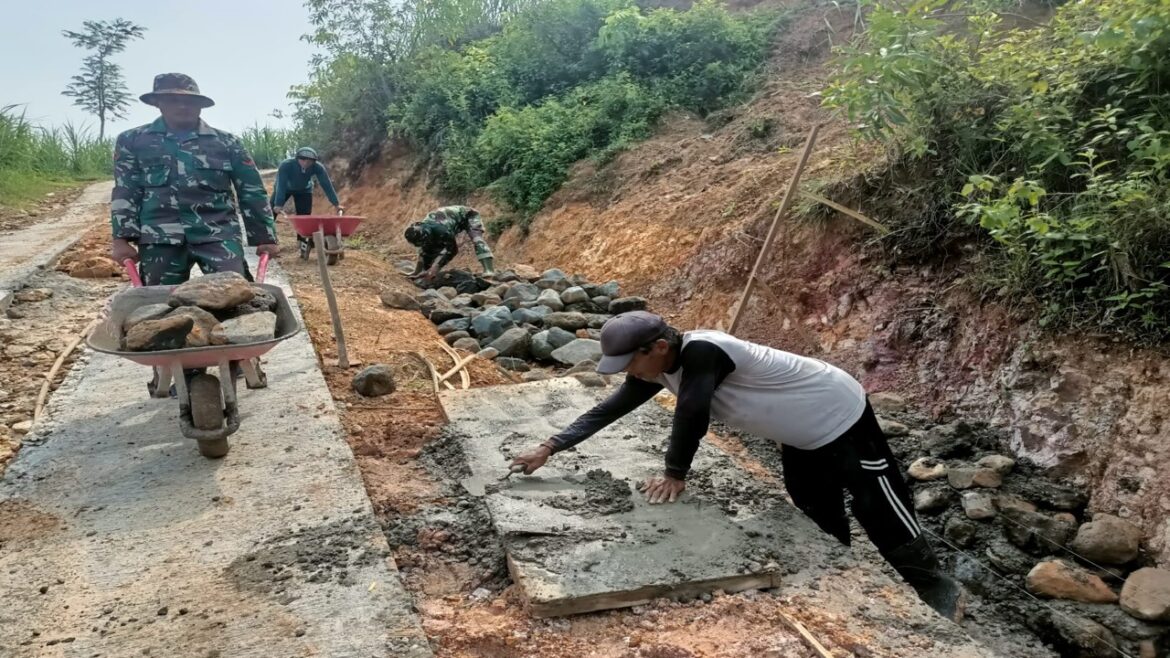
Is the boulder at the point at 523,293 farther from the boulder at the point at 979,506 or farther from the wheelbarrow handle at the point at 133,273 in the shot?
the boulder at the point at 979,506

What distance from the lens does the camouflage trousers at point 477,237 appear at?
8891 mm

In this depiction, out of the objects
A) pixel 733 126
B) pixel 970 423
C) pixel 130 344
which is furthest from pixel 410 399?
pixel 733 126

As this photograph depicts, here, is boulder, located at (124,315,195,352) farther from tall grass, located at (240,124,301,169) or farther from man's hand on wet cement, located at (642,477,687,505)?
tall grass, located at (240,124,301,169)

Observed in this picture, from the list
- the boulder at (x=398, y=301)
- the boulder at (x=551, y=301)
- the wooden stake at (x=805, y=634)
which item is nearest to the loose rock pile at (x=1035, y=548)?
the wooden stake at (x=805, y=634)

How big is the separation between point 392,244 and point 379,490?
1031 centimetres

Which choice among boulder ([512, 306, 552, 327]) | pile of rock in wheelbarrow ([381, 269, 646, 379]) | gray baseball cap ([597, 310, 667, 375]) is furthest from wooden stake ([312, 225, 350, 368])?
gray baseball cap ([597, 310, 667, 375])

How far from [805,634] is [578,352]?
11.7 ft

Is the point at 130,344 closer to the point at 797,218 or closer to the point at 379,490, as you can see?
the point at 379,490

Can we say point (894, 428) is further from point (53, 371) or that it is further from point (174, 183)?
point (53, 371)

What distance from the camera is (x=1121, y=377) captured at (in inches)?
138

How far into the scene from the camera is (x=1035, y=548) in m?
3.38

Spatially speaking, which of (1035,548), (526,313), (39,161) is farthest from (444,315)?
(39,161)

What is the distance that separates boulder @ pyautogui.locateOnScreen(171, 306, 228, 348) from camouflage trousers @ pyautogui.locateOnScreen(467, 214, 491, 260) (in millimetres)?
5711

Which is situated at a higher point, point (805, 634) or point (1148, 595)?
point (805, 634)
